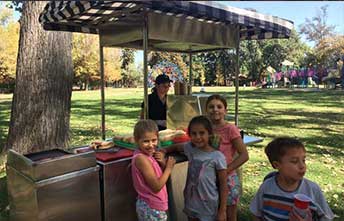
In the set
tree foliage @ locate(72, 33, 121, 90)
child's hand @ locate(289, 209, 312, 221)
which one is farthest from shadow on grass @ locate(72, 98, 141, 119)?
tree foliage @ locate(72, 33, 121, 90)

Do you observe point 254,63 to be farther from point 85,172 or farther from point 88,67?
point 85,172

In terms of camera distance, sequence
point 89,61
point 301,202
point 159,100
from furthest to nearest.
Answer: point 89,61 < point 159,100 < point 301,202

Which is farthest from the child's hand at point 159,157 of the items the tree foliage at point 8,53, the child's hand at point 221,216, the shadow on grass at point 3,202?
the tree foliage at point 8,53

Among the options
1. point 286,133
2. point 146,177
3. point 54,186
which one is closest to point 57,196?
point 54,186

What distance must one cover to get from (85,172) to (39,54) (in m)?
2.70

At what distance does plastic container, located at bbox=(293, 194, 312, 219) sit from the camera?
1531 mm

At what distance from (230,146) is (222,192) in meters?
0.38

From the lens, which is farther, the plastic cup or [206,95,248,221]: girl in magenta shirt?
[206,95,248,221]: girl in magenta shirt

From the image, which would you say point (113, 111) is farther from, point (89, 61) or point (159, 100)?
point (89, 61)

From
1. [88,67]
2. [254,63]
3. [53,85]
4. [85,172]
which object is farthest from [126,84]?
[85,172]

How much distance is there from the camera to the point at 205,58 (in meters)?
22.2

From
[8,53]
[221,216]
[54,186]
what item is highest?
[8,53]

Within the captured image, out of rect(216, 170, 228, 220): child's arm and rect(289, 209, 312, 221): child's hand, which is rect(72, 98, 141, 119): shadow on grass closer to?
rect(216, 170, 228, 220): child's arm

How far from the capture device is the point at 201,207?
2256 mm
